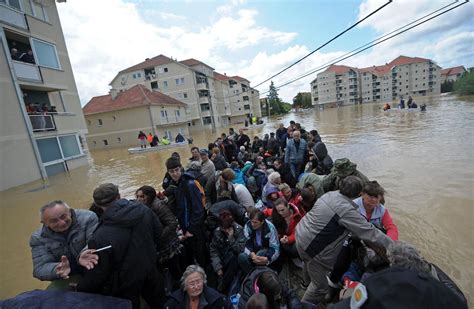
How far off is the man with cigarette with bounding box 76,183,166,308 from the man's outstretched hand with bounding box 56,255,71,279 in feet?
0.51

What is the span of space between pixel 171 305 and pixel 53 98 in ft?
59.5

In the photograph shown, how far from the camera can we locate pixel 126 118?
94.0 feet

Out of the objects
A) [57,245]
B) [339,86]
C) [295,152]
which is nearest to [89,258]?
[57,245]

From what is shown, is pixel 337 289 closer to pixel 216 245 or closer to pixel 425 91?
pixel 216 245

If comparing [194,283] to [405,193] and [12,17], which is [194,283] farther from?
[12,17]

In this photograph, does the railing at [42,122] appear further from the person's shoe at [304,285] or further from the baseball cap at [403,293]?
the baseball cap at [403,293]

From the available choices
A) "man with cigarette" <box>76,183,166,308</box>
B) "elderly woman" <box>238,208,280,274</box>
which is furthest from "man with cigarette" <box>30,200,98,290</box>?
"elderly woman" <box>238,208,280,274</box>

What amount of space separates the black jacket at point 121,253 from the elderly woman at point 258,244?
1270mm

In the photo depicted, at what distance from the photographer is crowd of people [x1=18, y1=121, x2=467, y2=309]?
187 cm

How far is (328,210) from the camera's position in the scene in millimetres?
2318

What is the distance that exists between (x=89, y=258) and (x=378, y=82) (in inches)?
3961

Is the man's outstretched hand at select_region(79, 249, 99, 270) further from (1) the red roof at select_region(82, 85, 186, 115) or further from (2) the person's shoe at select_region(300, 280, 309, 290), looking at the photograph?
(1) the red roof at select_region(82, 85, 186, 115)

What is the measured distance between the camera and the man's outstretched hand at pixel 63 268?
204 cm

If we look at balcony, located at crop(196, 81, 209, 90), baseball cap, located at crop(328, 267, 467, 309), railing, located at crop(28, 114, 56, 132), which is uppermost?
balcony, located at crop(196, 81, 209, 90)
